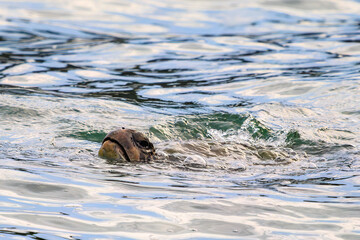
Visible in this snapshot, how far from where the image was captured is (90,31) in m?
16.7

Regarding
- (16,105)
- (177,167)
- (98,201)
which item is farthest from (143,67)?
(98,201)

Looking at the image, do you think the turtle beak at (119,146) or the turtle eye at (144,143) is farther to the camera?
the turtle eye at (144,143)

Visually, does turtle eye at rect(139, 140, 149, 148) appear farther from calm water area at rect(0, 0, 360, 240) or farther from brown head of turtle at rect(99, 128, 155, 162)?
calm water area at rect(0, 0, 360, 240)

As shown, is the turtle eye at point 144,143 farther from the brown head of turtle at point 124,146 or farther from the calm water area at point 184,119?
the calm water area at point 184,119

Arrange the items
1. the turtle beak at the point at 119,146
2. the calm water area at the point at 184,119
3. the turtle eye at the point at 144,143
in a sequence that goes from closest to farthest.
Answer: the calm water area at the point at 184,119
the turtle beak at the point at 119,146
the turtle eye at the point at 144,143

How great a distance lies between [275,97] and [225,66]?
103 inches

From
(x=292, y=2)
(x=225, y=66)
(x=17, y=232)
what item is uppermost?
(x=292, y=2)

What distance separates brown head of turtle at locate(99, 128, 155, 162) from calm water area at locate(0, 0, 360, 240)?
9 cm

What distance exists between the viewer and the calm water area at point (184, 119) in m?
4.60

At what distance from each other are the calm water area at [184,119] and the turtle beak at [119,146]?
84 millimetres

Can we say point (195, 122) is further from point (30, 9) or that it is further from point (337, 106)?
point (30, 9)

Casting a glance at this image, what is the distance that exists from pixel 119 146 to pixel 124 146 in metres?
0.05

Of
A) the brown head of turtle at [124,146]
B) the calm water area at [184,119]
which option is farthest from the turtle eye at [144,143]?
the calm water area at [184,119]

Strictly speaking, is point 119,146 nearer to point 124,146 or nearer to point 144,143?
point 124,146
